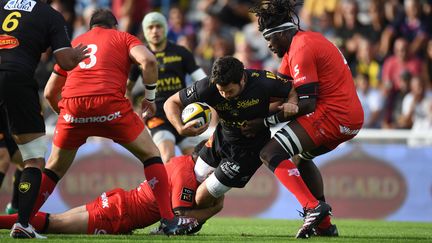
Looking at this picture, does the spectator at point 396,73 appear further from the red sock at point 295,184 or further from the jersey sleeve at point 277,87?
the red sock at point 295,184

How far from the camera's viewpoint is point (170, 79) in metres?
12.0

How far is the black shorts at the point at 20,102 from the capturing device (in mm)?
7895

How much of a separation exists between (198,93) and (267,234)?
1682 mm

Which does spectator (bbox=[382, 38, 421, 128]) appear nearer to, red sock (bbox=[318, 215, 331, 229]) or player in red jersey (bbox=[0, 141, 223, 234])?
red sock (bbox=[318, 215, 331, 229])

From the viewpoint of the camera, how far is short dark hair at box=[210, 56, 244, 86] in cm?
833

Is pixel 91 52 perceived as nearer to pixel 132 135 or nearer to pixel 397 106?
pixel 132 135

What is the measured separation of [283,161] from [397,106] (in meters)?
7.25

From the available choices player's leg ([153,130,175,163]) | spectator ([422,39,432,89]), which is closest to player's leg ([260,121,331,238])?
player's leg ([153,130,175,163])

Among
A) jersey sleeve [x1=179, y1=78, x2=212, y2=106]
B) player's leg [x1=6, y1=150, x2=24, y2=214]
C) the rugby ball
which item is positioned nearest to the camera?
jersey sleeve [x1=179, y1=78, x2=212, y2=106]

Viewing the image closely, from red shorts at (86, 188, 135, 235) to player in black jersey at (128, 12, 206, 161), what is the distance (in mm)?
3358

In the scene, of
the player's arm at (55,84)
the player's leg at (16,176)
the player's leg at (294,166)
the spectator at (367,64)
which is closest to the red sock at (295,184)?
the player's leg at (294,166)

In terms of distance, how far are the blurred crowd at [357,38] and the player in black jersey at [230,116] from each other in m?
6.50

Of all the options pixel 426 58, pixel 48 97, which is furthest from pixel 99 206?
pixel 426 58

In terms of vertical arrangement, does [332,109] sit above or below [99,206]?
above
